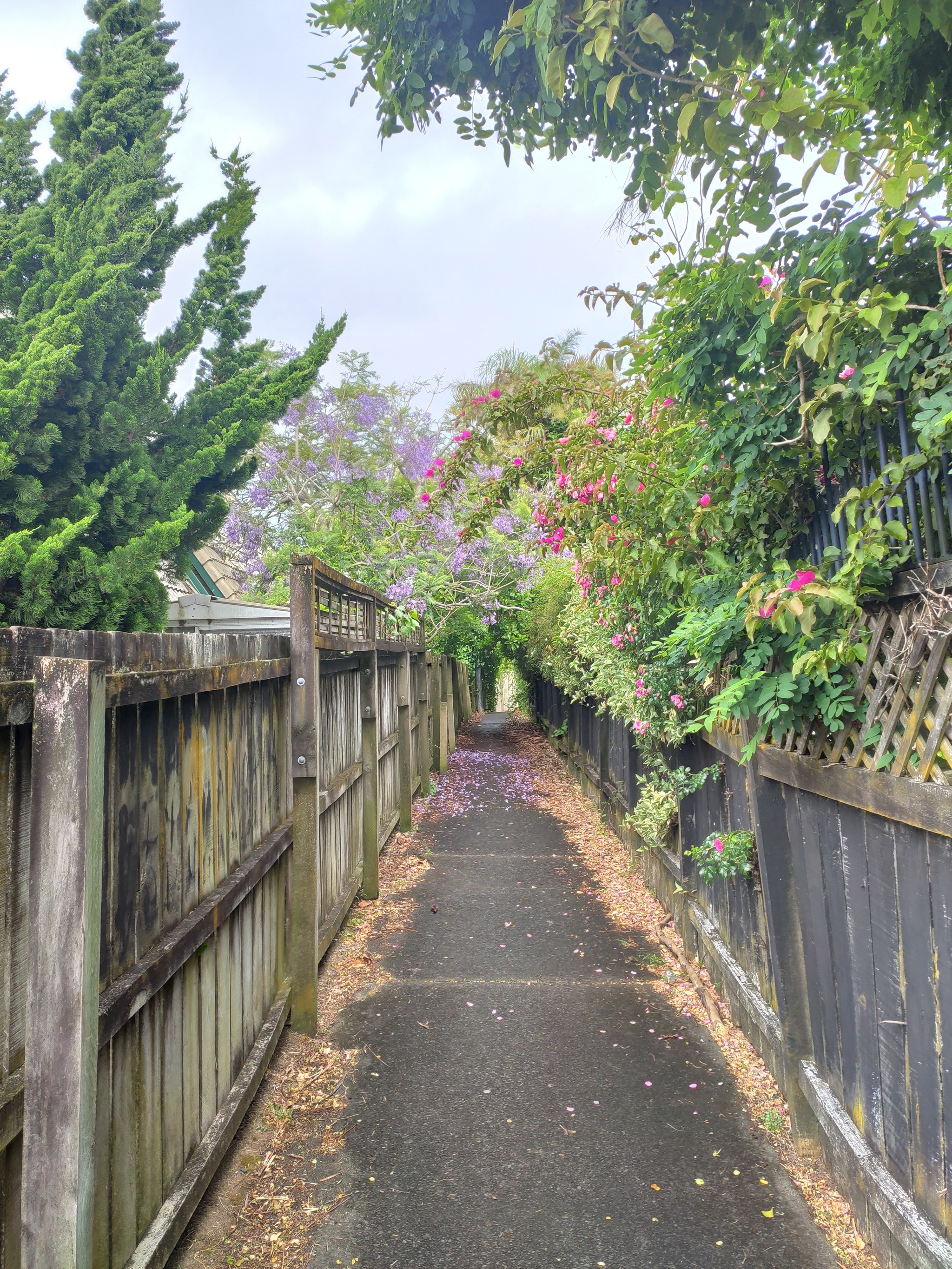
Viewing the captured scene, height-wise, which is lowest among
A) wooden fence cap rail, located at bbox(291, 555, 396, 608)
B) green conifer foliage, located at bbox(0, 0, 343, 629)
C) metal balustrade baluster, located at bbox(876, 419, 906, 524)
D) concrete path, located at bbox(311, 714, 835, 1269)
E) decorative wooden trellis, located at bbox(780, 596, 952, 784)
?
concrete path, located at bbox(311, 714, 835, 1269)

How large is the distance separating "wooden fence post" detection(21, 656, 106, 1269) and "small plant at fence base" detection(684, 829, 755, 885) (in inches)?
107

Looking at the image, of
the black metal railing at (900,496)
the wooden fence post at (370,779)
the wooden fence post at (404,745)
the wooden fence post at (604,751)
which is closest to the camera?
the black metal railing at (900,496)

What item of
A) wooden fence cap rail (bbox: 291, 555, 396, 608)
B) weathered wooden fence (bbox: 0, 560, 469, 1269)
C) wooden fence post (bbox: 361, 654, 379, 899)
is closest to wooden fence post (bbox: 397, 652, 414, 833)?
wooden fence post (bbox: 361, 654, 379, 899)

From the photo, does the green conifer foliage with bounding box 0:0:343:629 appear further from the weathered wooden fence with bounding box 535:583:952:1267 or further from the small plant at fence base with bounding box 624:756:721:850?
the weathered wooden fence with bounding box 535:583:952:1267

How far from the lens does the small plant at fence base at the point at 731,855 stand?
348 centimetres

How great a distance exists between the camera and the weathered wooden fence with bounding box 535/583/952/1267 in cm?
193

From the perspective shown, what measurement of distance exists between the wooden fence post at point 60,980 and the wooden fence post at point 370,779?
184 inches

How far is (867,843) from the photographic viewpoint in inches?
91.9

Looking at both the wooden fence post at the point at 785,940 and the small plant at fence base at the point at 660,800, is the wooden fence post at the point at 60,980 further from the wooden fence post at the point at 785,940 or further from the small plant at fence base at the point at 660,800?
the small plant at fence base at the point at 660,800

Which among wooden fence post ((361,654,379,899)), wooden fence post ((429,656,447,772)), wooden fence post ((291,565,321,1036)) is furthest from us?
wooden fence post ((429,656,447,772))

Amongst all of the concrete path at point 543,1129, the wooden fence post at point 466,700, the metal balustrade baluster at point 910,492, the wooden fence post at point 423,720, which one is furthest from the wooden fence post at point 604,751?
the wooden fence post at point 466,700

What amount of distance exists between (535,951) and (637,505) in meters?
3.12

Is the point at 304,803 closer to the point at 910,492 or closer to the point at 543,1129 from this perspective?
the point at 543,1129

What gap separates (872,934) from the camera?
2.34 metres
